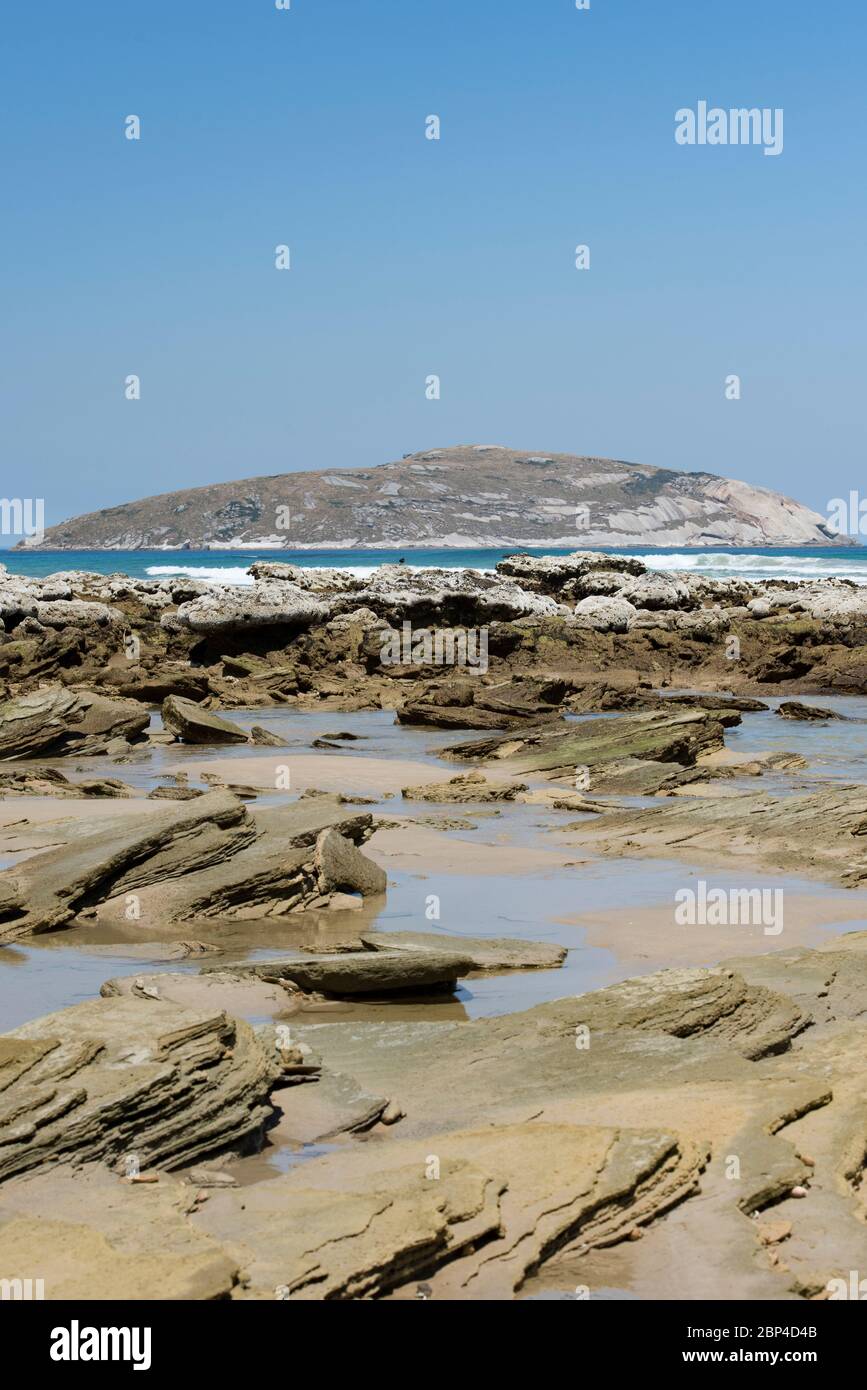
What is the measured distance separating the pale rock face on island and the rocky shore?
123 meters

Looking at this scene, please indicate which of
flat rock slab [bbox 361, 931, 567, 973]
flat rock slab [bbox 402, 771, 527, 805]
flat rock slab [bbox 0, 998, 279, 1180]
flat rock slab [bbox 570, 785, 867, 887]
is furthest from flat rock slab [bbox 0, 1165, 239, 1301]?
flat rock slab [bbox 402, 771, 527, 805]

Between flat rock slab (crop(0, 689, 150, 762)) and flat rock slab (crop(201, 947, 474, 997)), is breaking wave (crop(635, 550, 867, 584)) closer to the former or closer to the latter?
flat rock slab (crop(0, 689, 150, 762))

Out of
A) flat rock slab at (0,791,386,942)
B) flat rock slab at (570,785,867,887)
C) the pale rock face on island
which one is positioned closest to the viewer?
flat rock slab at (0,791,386,942)

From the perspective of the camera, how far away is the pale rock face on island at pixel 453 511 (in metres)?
143

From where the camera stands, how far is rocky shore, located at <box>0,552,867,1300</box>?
456 centimetres

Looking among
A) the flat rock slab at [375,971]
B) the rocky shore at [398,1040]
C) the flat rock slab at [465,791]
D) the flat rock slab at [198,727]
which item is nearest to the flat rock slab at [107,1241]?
the rocky shore at [398,1040]

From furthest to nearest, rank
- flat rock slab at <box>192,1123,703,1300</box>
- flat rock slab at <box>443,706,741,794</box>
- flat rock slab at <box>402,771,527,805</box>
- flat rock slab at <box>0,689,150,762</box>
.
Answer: flat rock slab at <box>0,689,150,762</box> < flat rock slab at <box>443,706,741,794</box> < flat rock slab at <box>402,771,527,805</box> < flat rock slab at <box>192,1123,703,1300</box>

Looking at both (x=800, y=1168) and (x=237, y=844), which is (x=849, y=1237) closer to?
(x=800, y=1168)

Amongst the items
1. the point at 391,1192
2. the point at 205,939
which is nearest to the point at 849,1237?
the point at 391,1192

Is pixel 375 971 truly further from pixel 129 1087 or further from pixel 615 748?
pixel 615 748
